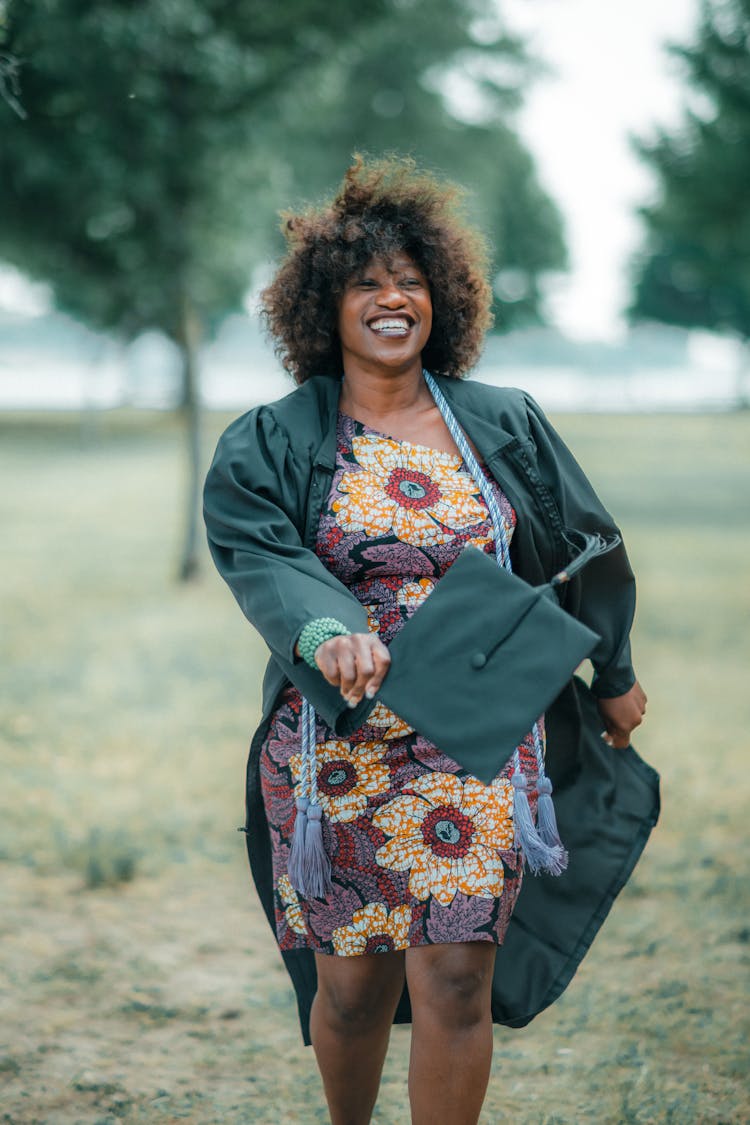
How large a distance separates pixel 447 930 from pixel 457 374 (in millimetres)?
1411

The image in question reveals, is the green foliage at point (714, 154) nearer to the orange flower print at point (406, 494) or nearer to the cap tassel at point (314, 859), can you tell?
the orange flower print at point (406, 494)

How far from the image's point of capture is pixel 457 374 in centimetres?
318

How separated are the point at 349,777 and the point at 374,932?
0.34 meters

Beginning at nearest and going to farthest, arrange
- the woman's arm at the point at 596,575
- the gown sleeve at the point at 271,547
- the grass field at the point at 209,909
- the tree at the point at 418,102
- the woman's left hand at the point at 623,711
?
the gown sleeve at the point at 271,547
the woman's arm at the point at 596,575
the woman's left hand at the point at 623,711
the grass field at the point at 209,909
the tree at the point at 418,102

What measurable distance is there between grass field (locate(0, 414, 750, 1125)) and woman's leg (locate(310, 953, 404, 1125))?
0.49 meters

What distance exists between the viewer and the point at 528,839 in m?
2.65

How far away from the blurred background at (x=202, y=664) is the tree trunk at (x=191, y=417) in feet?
0.11

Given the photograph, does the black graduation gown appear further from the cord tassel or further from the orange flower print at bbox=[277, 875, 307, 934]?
the orange flower print at bbox=[277, 875, 307, 934]

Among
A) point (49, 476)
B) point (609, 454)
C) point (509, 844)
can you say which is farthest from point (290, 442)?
point (609, 454)

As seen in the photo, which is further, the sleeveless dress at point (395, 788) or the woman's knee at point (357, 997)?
the woman's knee at point (357, 997)

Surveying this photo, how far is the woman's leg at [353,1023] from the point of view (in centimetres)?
272

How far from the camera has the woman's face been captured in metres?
2.88

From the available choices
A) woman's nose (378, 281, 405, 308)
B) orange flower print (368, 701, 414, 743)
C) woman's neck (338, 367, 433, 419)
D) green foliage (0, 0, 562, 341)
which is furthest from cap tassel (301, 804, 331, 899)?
green foliage (0, 0, 562, 341)

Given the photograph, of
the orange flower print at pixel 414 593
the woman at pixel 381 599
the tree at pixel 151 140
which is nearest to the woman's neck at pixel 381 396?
the woman at pixel 381 599
